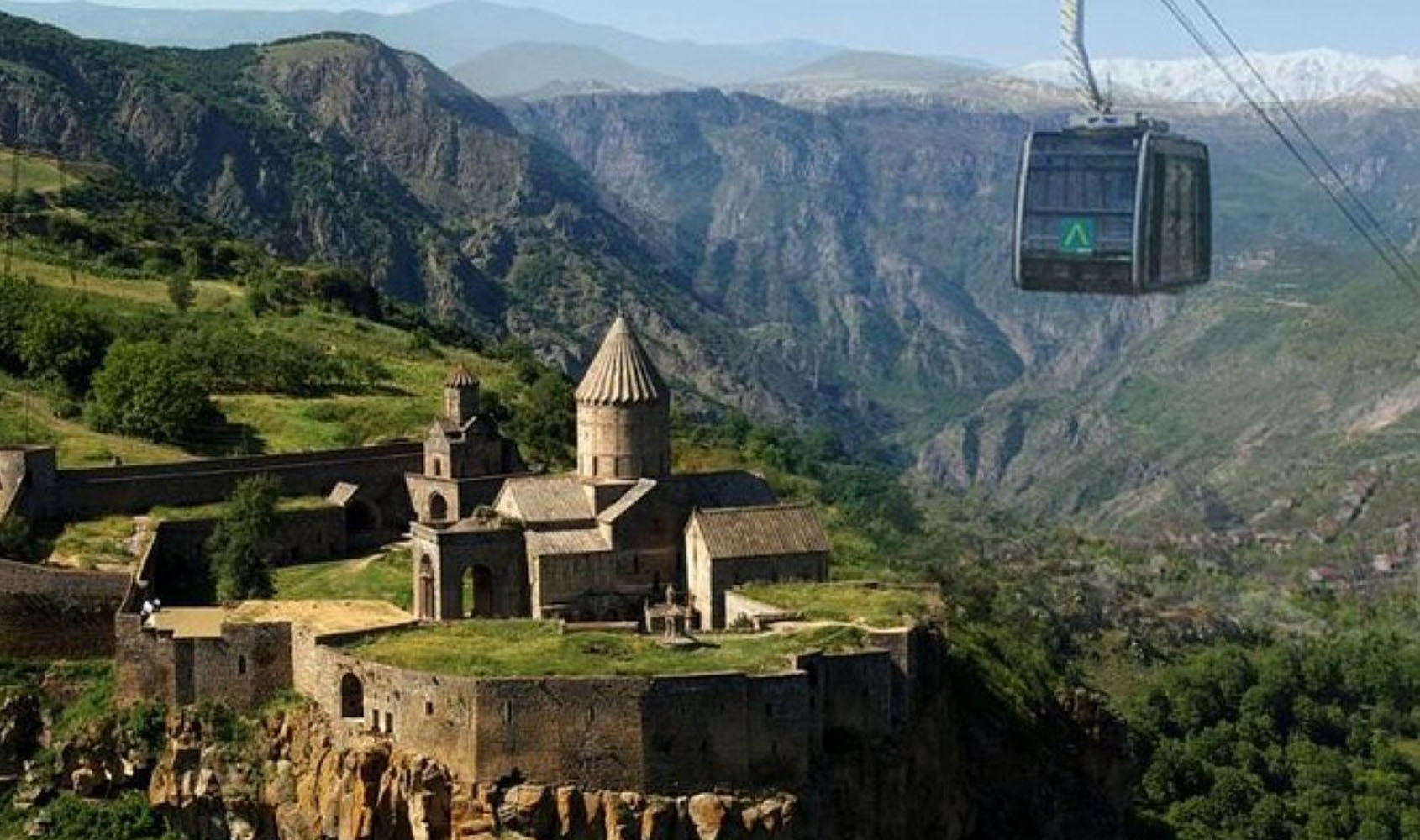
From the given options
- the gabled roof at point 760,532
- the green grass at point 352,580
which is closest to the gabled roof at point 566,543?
the gabled roof at point 760,532

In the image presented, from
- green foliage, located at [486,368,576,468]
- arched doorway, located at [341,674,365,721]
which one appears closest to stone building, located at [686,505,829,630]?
arched doorway, located at [341,674,365,721]

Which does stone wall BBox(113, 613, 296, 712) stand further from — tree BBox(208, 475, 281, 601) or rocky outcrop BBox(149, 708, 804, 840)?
tree BBox(208, 475, 281, 601)

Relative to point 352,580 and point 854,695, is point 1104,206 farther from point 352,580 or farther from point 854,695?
point 352,580

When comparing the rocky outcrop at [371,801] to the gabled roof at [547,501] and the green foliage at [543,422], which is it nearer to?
the gabled roof at [547,501]

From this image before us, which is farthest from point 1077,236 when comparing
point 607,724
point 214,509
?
point 214,509

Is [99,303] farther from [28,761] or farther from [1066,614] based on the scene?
[1066,614]

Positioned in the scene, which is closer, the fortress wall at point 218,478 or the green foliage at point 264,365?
the fortress wall at point 218,478
